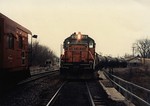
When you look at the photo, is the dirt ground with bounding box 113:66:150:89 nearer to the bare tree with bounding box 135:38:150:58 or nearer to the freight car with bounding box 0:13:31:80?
the freight car with bounding box 0:13:31:80

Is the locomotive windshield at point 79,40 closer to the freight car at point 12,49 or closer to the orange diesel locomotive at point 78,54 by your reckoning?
the orange diesel locomotive at point 78,54

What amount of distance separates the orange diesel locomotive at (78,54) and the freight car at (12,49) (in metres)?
5.58

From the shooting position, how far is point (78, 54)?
29.9 meters

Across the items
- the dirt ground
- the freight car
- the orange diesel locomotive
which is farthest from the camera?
the dirt ground

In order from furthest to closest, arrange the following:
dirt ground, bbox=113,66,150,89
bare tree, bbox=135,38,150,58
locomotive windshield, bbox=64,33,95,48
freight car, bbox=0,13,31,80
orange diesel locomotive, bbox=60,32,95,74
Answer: bare tree, bbox=135,38,150,58
dirt ground, bbox=113,66,150,89
locomotive windshield, bbox=64,33,95,48
orange diesel locomotive, bbox=60,32,95,74
freight car, bbox=0,13,31,80

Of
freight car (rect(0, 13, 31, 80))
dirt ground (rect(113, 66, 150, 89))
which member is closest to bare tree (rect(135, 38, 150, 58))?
dirt ground (rect(113, 66, 150, 89))

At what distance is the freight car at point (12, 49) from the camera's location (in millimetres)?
17062

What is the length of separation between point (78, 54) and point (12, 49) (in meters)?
11.6

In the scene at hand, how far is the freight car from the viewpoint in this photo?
17.1 metres

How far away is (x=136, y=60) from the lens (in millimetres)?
141250

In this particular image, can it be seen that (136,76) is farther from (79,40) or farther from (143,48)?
(143,48)

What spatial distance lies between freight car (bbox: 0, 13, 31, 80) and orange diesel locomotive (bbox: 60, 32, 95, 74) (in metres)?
5.58

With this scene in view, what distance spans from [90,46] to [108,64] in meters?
21.5

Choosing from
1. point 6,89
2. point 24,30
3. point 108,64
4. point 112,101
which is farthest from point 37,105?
point 108,64
